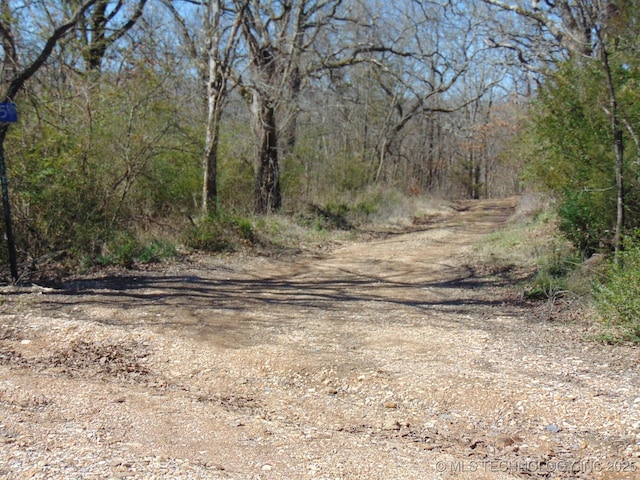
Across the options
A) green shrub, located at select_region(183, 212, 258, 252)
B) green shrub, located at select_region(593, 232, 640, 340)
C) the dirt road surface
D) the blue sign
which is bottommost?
the dirt road surface

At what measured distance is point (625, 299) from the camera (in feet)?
16.5

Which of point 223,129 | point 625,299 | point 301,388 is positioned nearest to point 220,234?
point 223,129

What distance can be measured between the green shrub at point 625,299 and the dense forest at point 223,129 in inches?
2.4

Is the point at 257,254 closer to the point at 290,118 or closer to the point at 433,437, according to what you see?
the point at 290,118

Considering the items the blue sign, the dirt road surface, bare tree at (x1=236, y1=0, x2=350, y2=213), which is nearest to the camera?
the dirt road surface

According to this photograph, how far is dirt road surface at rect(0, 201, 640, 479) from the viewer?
311 cm

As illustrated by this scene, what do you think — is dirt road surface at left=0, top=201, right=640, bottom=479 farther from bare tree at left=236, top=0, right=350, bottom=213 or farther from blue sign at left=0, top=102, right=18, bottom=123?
bare tree at left=236, top=0, right=350, bottom=213

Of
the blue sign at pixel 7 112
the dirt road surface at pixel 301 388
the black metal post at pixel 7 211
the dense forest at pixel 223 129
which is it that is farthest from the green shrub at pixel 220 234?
the blue sign at pixel 7 112

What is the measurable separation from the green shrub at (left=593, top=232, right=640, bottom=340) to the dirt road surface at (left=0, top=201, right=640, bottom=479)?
274 millimetres

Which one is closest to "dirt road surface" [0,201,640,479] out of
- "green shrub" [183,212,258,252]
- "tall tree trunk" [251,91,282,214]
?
"green shrub" [183,212,258,252]

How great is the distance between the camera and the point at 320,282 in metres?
8.80

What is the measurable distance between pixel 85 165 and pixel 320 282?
423cm

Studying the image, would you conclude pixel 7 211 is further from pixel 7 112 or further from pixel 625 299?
pixel 625 299

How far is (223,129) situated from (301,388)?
9.88 meters
